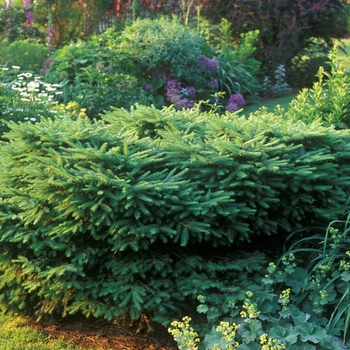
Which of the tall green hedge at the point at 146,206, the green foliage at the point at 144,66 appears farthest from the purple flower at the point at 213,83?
the tall green hedge at the point at 146,206

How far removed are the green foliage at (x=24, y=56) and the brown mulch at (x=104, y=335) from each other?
7.21m

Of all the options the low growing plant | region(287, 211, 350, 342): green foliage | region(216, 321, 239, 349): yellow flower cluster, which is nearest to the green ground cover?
the low growing plant

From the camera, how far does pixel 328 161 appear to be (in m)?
3.76

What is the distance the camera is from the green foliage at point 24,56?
409 inches

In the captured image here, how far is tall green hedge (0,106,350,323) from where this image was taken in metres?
3.29

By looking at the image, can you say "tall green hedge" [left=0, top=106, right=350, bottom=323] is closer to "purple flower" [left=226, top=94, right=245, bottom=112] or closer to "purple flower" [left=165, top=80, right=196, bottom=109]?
"purple flower" [left=165, top=80, right=196, bottom=109]

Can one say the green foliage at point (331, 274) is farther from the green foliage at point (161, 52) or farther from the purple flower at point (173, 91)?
the green foliage at point (161, 52)

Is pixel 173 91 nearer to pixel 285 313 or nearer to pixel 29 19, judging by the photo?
pixel 285 313

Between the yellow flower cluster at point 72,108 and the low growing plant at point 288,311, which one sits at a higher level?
the low growing plant at point 288,311

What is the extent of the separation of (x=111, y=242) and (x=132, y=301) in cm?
35

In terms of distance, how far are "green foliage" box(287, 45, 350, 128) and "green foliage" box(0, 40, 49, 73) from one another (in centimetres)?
661

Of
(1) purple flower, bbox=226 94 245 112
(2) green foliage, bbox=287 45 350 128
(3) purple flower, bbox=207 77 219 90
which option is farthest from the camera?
(3) purple flower, bbox=207 77 219 90

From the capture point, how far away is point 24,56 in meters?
10.5

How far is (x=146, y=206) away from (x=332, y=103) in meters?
2.08
